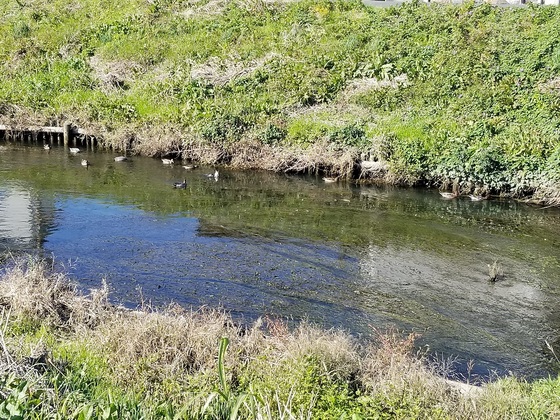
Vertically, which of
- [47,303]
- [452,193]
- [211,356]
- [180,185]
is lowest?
[211,356]

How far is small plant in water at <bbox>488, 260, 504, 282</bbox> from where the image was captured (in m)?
15.6

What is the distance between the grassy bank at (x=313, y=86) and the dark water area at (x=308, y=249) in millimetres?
1461

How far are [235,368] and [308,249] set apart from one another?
27.9ft

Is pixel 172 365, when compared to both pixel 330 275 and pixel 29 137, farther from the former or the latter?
pixel 29 137

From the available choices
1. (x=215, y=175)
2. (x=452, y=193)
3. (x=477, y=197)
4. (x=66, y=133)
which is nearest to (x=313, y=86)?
(x=215, y=175)

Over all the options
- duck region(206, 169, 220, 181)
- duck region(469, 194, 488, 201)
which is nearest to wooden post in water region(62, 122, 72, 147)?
duck region(206, 169, 220, 181)

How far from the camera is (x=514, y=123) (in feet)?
83.1

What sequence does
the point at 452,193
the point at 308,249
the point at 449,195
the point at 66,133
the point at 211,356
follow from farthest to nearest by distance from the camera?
the point at 66,133, the point at 452,193, the point at 449,195, the point at 308,249, the point at 211,356

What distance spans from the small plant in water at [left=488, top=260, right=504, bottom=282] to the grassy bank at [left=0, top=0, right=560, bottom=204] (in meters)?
7.35

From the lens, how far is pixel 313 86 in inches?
1183

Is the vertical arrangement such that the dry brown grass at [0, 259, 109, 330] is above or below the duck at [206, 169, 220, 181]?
below

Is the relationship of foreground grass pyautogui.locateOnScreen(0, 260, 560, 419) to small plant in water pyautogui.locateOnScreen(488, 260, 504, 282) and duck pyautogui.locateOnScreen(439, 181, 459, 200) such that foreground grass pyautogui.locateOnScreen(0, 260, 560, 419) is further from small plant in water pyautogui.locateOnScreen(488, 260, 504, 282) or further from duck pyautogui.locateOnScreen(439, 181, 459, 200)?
duck pyautogui.locateOnScreen(439, 181, 459, 200)

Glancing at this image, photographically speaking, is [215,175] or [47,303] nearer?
[47,303]

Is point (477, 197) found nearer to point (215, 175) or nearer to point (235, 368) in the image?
point (215, 175)
